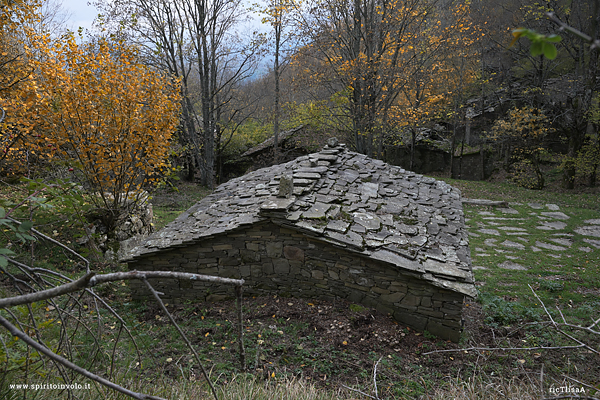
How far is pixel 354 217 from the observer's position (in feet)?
17.0

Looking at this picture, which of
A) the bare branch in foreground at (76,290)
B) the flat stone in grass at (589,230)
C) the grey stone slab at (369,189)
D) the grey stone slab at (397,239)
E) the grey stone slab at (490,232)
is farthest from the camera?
the grey stone slab at (490,232)

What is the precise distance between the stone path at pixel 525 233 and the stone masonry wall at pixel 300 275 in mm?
3253

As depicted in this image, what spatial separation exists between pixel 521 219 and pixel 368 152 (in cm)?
560

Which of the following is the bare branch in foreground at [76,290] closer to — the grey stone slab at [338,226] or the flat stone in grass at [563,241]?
the grey stone slab at [338,226]

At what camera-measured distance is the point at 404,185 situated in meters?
A: 7.35

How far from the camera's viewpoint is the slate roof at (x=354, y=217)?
4.39 metres

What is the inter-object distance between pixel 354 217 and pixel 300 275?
130 centimetres

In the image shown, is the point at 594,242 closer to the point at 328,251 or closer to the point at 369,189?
the point at 369,189

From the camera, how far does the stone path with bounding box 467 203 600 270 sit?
24.5 feet

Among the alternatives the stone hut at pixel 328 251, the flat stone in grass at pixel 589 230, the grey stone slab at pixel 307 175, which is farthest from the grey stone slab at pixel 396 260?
the flat stone in grass at pixel 589 230

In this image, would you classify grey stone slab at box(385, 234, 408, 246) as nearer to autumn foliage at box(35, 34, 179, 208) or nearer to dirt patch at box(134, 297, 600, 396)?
dirt patch at box(134, 297, 600, 396)

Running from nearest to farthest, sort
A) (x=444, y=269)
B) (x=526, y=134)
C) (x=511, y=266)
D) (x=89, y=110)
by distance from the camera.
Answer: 1. (x=444, y=269)
2. (x=89, y=110)
3. (x=511, y=266)
4. (x=526, y=134)

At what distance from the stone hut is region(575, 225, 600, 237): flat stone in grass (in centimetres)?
495

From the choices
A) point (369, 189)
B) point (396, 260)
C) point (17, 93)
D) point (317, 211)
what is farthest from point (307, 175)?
point (17, 93)
